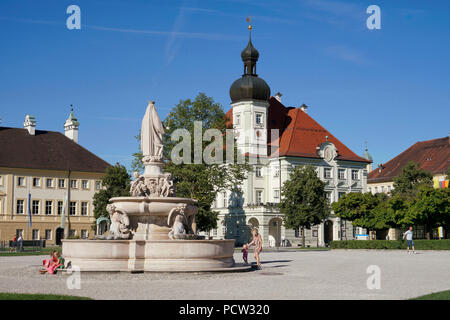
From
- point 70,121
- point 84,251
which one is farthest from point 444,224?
point 70,121

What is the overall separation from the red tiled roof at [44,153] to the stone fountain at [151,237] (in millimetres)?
51013

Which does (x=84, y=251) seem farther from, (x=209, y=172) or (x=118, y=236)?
(x=209, y=172)

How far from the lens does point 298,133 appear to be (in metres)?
85.2

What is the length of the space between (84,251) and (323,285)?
806 cm

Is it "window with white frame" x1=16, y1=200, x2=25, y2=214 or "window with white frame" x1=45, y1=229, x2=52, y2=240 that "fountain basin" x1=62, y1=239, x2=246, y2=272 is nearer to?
"window with white frame" x1=16, y1=200, x2=25, y2=214

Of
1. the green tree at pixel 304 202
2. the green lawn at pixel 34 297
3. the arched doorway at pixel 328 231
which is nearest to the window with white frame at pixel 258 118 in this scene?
the arched doorway at pixel 328 231

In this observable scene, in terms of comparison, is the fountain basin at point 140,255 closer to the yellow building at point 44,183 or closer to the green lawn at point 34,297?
the green lawn at point 34,297

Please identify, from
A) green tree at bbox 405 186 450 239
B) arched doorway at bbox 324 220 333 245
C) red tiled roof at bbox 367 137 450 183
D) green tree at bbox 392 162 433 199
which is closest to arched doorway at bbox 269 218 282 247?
arched doorway at bbox 324 220 333 245

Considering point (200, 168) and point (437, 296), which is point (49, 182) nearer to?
point (200, 168)

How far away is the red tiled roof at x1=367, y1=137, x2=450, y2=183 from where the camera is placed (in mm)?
93625

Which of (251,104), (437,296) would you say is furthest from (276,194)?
(437,296)

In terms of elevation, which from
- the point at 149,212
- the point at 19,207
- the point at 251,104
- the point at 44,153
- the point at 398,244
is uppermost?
the point at 251,104

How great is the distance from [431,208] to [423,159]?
5062cm

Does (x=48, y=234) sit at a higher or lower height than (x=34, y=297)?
higher
